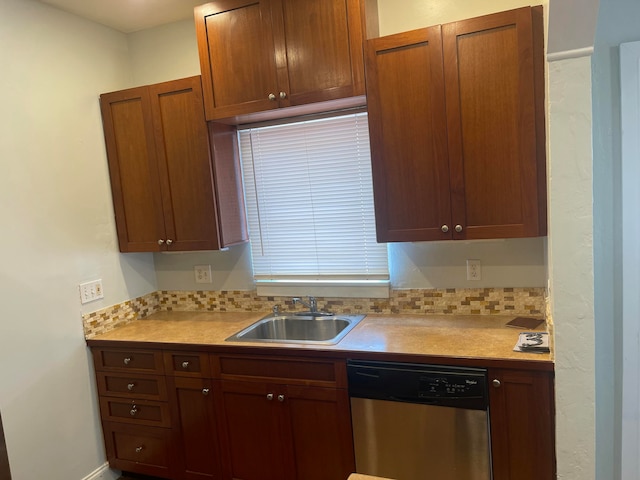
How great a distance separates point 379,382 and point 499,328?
0.65m

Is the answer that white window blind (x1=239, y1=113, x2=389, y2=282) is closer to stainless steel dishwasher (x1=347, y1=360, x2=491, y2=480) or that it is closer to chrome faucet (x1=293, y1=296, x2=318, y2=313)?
chrome faucet (x1=293, y1=296, x2=318, y2=313)

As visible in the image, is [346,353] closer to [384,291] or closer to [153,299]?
[384,291]

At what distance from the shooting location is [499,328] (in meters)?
2.12

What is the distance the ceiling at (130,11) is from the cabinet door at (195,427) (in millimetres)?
2088

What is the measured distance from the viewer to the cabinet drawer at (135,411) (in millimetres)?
2461

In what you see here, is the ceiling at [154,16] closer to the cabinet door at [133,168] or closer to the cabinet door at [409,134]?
the cabinet door at [133,168]

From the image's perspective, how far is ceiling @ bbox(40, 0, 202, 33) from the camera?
246 cm

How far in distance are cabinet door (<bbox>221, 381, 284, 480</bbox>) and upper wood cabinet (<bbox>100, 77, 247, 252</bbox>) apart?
0.84 metres

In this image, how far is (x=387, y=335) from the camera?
2164 millimetres

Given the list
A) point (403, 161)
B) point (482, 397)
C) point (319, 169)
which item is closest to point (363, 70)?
point (403, 161)

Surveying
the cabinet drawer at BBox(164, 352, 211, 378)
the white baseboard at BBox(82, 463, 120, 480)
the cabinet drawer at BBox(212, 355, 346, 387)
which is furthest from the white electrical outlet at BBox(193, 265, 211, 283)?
the white baseboard at BBox(82, 463, 120, 480)

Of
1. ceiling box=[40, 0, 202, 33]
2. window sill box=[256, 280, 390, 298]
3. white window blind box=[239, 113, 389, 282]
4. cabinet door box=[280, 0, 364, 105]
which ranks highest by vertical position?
ceiling box=[40, 0, 202, 33]

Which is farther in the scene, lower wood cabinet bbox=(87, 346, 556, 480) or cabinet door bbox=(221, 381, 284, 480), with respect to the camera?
cabinet door bbox=(221, 381, 284, 480)

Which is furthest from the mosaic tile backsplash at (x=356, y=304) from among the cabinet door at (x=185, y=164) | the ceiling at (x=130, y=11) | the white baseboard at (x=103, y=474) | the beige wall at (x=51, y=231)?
the ceiling at (x=130, y=11)
